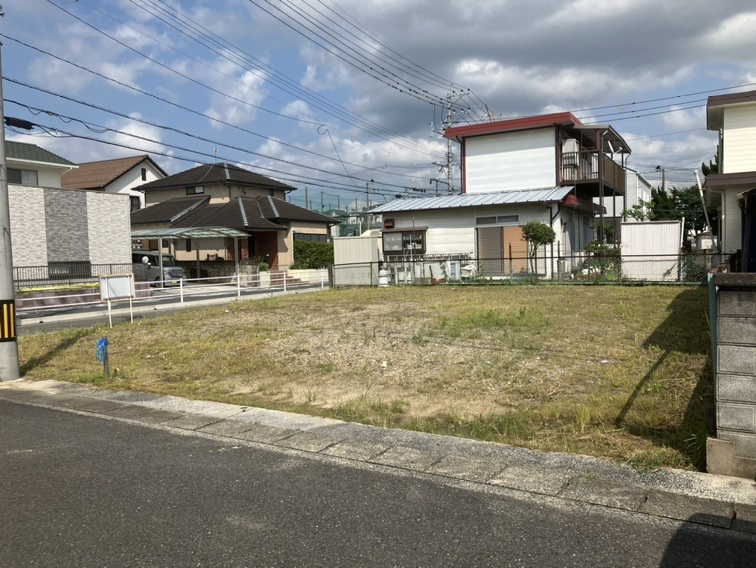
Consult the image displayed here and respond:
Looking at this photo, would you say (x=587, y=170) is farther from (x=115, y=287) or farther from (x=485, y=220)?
(x=115, y=287)

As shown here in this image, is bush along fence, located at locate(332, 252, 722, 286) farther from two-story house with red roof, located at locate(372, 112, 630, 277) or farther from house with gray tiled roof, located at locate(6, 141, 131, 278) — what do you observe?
house with gray tiled roof, located at locate(6, 141, 131, 278)

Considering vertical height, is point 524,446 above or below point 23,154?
below

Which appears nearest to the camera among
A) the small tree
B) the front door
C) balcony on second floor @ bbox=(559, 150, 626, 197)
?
the small tree

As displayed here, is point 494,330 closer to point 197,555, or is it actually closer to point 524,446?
point 524,446

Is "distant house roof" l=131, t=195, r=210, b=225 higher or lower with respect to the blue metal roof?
higher

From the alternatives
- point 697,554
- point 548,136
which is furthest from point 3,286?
point 548,136

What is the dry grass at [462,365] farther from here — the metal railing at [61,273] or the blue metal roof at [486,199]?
the metal railing at [61,273]

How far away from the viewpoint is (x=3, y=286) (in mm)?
9094

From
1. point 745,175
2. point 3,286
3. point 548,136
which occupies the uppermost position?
point 548,136

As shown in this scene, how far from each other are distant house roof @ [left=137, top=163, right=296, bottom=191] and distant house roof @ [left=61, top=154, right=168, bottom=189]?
5713mm

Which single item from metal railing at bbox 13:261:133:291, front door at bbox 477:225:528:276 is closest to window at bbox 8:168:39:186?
metal railing at bbox 13:261:133:291

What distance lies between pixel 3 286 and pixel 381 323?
661 centimetres

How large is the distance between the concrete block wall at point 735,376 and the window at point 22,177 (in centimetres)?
3081

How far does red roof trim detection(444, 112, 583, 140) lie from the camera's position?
25.9m
